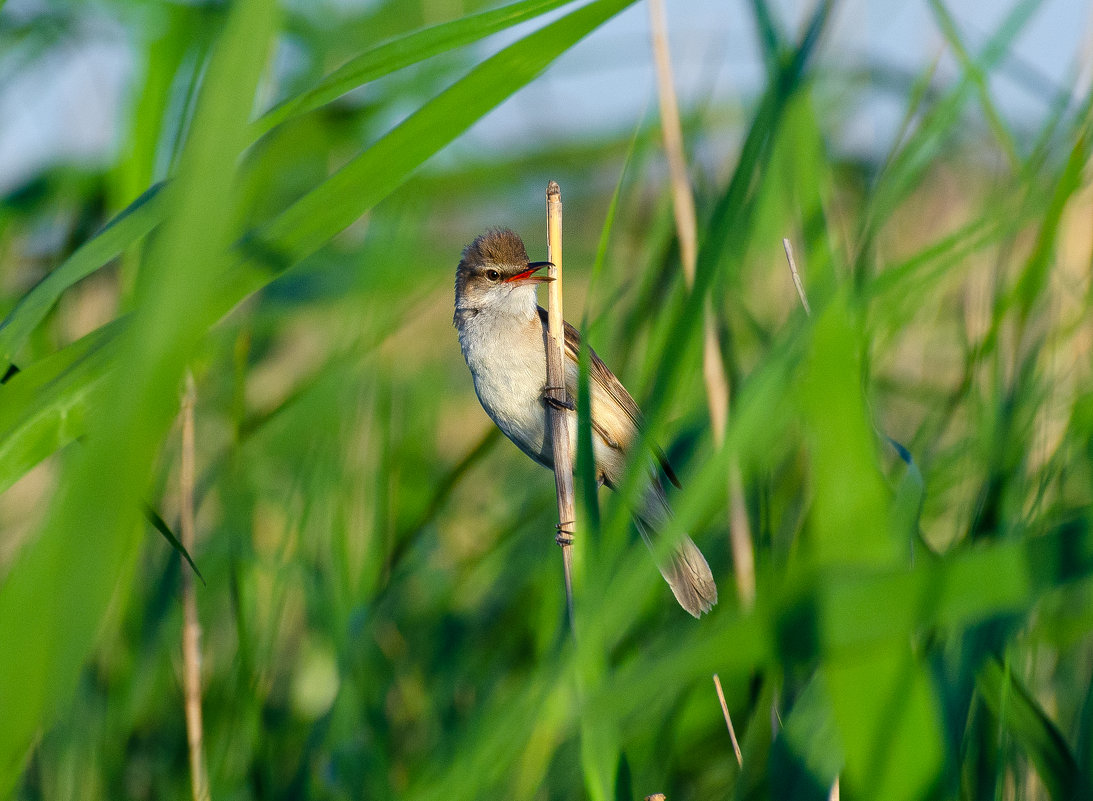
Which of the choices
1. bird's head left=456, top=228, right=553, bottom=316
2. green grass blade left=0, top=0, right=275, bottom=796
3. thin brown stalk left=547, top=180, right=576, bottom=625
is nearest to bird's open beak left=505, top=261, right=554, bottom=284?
bird's head left=456, top=228, right=553, bottom=316

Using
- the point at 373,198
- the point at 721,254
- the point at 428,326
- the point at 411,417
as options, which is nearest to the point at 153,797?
the point at 411,417

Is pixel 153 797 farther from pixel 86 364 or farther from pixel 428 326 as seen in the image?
pixel 428 326

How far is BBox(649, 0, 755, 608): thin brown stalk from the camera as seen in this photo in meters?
1.70

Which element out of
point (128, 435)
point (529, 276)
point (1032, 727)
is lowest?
point (1032, 727)

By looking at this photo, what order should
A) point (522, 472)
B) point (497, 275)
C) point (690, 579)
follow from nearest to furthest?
point (690, 579)
point (497, 275)
point (522, 472)

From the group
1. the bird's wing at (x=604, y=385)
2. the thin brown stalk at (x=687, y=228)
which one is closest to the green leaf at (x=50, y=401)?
the thin brown stalk at (x=687, y=228)

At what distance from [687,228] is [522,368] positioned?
0.98 m

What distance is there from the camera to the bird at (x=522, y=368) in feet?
8.21

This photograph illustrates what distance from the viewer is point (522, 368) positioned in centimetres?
262

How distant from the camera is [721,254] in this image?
1.14 m

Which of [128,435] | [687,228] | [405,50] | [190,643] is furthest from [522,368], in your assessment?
[128,435]

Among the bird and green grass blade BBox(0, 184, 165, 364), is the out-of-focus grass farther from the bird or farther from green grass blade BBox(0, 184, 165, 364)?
the bird

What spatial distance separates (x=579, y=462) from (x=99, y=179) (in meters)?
2.03

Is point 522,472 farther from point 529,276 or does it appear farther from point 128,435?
point 128,435
